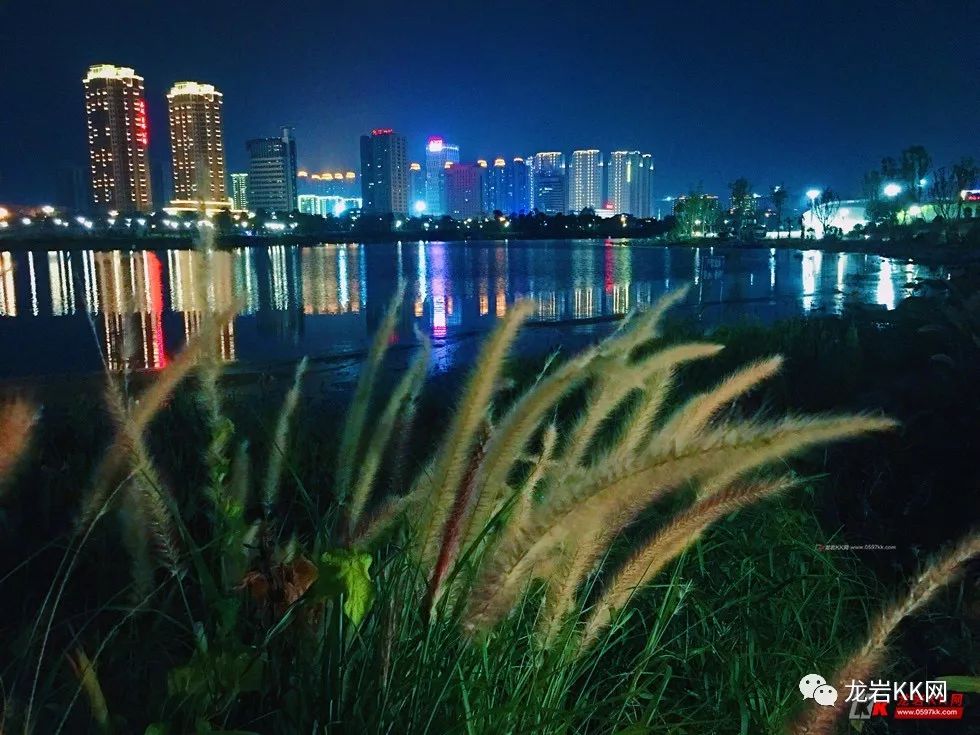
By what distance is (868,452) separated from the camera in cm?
414

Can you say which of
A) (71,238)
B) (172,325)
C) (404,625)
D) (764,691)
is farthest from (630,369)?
(71,238)

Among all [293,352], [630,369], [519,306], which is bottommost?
[293,352]

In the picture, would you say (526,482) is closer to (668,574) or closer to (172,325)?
(668,574)

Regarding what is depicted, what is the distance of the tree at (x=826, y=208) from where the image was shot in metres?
114

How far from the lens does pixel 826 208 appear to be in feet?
377

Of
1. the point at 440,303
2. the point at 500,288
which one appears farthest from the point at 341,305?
the point at 500,288

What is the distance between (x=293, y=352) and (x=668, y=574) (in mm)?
12148

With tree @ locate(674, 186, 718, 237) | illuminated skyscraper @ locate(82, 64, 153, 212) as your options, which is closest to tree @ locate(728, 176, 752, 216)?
tree @ locate(674, 186, 718, 237)

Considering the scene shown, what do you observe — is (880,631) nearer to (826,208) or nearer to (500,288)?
(500,288)

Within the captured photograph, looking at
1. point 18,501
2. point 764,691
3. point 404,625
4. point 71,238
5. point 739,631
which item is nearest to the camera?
point 404,625

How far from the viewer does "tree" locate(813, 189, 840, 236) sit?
114 m

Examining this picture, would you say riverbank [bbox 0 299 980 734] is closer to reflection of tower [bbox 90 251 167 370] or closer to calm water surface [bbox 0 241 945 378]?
reflection of tower [bbox 90 251 167 370]

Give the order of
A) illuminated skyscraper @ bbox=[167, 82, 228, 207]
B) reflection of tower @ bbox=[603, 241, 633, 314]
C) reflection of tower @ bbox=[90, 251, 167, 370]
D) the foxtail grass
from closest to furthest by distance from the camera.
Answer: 1. the foxtail grass
2. reflection of tower @ bbox=[90, 251, 167, 370]
3. illuminated skyscraper @ bbox=[167, 82, 228, 207]
4. reflection of tower @ bbox=[603, 241, 633, 314]

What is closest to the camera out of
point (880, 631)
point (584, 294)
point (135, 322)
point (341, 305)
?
point (880, 631)
